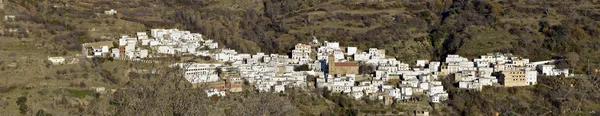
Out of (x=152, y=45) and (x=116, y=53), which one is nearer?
(x=116, y=53)

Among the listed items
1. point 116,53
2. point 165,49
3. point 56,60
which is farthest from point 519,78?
point 56,60

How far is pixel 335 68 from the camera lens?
117 feet

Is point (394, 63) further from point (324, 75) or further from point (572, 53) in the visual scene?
point (572, 53)

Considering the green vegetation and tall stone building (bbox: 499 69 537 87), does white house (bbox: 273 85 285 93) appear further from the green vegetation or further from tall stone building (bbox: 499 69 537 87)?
tall stone building (bbox: 499 69 537 87)

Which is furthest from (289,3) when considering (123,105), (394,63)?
(123,105)

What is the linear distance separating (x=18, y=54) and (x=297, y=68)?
12.9 metres

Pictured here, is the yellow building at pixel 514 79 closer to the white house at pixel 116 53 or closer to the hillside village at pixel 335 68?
the hillside village at pixel 335 68

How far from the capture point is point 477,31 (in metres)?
45.7

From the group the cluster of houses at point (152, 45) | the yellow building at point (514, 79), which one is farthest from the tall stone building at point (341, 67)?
the yellow building at point (514, 79)

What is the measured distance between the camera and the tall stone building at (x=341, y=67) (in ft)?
117

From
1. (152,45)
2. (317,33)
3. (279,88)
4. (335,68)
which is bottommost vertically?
(279,88)

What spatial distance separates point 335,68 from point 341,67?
0.29 meters

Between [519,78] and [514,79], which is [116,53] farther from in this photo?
[519,78]

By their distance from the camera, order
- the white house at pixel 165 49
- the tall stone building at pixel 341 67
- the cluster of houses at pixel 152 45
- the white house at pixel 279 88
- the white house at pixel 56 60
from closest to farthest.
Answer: the white house at pixel 279 88 → the white house at pixel 56 60 → the cluster of houses at pixel 152 45 → the tall stone building at pixel 341 67 → the white house at pixel 165 49
